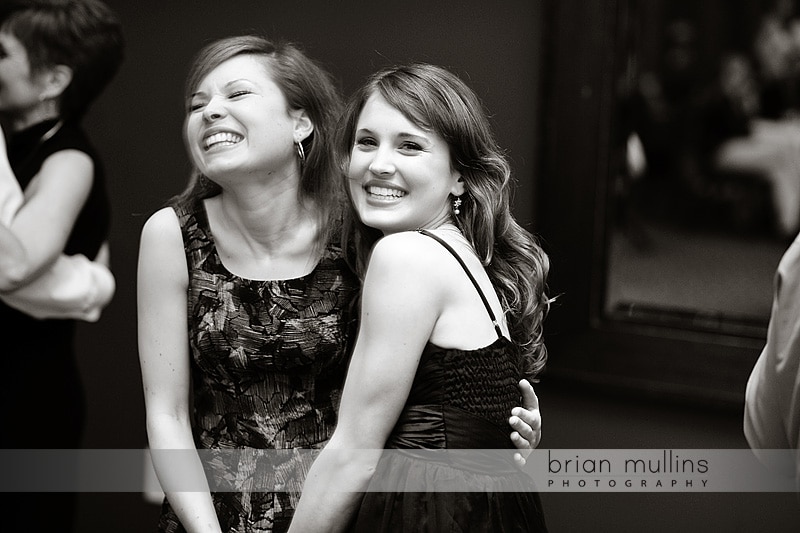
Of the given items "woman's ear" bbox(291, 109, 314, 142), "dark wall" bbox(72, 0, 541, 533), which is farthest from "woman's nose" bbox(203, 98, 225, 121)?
"dark wall" bbox(72, 0, 541, 533)

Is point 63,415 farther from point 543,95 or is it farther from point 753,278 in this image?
point 753,278

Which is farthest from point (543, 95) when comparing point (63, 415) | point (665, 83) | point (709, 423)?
point (63, 415)

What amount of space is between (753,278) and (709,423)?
369 millimetres

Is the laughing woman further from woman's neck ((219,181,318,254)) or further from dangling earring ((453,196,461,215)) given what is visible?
woman's neck ((219,181,318,254))

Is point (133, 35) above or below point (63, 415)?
above

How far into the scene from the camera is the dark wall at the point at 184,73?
6.97 feet

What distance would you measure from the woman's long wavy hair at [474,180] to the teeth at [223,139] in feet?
0.67

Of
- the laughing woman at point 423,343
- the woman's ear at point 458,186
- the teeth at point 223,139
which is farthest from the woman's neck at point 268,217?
the woman's ear at point 458,186

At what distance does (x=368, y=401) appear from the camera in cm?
144

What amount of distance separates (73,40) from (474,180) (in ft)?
3.55

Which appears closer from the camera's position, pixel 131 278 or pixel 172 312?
pixel 172 312

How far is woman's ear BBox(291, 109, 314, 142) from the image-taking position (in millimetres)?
1819

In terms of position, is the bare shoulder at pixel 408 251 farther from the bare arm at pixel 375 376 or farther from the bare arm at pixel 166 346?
the bare arm at pixel 166 346

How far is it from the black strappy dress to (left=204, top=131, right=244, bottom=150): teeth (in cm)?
47
